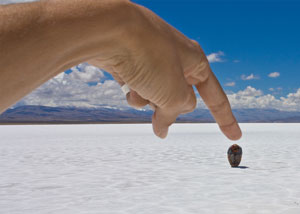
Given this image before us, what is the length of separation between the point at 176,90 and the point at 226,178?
Answer: 196 inches

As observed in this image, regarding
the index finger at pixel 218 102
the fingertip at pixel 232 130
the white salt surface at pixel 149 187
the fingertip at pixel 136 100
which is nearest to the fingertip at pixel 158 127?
the fingertip at pixel 136 100

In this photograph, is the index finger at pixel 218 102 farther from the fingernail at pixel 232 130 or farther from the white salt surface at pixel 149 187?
the white salt surface at pixel 149 187

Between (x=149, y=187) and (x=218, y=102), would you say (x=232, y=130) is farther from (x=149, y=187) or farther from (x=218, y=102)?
(x=149, y=187)

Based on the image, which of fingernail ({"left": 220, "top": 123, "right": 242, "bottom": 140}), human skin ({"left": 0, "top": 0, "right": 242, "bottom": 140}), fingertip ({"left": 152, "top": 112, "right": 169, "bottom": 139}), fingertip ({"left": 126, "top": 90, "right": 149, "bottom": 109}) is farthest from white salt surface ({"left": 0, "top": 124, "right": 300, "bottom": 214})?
human skin ({"left": 0, "top": 0, "right": 242, "bottom": 140})

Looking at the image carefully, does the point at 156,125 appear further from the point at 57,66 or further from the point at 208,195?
the point at 208,195

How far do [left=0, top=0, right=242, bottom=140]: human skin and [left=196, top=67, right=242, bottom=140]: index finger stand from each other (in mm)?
184

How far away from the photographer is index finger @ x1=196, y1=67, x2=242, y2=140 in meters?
1.52

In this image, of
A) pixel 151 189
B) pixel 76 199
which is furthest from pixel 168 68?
pixel 151 189

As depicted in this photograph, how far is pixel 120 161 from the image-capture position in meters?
7.96

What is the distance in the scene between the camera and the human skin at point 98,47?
0.63 metres

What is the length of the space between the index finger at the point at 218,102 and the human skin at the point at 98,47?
7.2 inches

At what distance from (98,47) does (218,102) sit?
2.88 ft

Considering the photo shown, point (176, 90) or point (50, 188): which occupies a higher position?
point (176, 90)

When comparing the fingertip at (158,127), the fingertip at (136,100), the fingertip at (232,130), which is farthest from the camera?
the fingertip at (232,130)
